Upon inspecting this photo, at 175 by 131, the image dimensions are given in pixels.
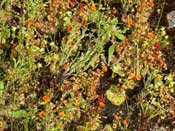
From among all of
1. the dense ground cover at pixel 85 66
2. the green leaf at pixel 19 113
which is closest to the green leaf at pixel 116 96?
the dense ground cover at pixel 85 66

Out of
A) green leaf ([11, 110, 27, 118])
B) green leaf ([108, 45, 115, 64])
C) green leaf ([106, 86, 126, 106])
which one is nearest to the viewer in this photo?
green leaf ([11, 110, 27, 118])

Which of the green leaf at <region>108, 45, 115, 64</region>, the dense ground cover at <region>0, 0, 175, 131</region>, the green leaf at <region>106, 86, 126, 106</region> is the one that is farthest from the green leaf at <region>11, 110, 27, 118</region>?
the green leaf at <region>108, 45, 115, 64</region>

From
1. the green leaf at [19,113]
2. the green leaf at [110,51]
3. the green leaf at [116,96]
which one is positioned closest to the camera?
the green leaf at [19,113]

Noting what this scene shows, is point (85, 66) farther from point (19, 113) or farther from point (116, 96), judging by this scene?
point (19, 113)

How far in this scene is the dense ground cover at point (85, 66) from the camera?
11.2 feet

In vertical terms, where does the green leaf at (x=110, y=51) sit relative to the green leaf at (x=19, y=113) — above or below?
above

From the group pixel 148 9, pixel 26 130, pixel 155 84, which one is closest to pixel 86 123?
pixel 26 130

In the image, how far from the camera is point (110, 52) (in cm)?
383

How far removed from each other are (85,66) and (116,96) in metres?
0.35

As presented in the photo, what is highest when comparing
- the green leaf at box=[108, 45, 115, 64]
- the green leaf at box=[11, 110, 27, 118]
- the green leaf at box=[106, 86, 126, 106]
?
the green leaf at box=[108, 45, 115, 64]

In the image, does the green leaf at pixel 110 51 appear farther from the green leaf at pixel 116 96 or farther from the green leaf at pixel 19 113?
the green leaf at pixel 19 113

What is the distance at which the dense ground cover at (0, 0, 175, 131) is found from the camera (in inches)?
134

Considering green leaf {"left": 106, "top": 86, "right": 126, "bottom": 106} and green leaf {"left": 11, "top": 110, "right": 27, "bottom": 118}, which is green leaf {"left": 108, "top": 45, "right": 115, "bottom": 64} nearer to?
green leaf {"left": 106, "top": 86, "right": 126, "bottom": 106}

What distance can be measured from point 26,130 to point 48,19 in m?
1.10
